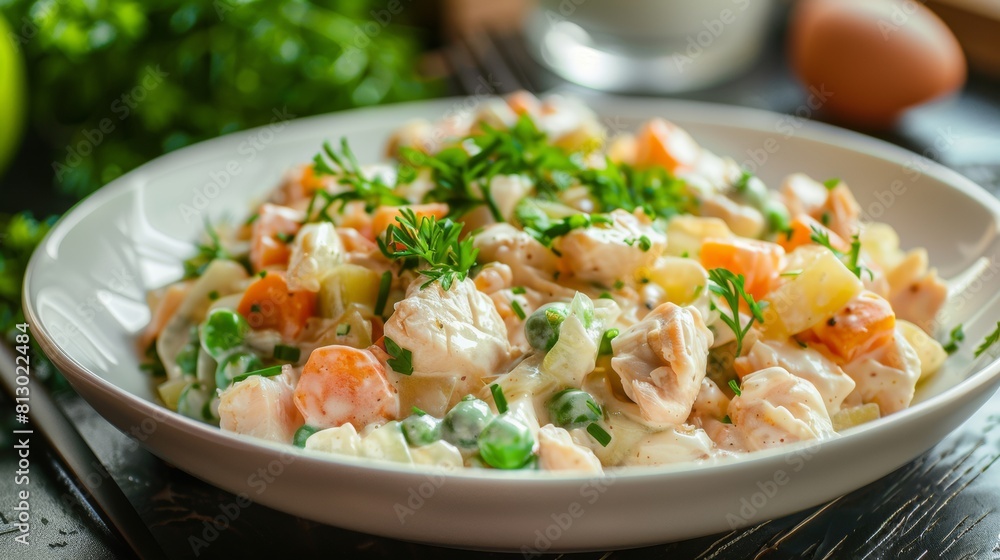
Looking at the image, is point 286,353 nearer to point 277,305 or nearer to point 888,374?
point 277,305

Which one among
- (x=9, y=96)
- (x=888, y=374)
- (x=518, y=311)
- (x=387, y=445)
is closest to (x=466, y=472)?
(x=387, y=445)

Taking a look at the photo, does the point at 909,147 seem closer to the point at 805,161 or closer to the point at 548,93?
the point at 805,161

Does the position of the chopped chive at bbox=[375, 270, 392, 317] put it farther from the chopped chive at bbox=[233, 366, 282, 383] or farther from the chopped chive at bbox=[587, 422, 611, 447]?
the chopped chive at bbox=[587, 422, 611, 447]

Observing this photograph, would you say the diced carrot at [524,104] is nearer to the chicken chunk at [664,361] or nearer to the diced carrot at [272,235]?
the diced carrot at [272,235]

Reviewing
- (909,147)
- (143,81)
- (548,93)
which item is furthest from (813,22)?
(143,81)

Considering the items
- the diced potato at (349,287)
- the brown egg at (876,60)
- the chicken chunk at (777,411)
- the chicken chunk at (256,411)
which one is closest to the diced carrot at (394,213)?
the diced potato at (349,287)
